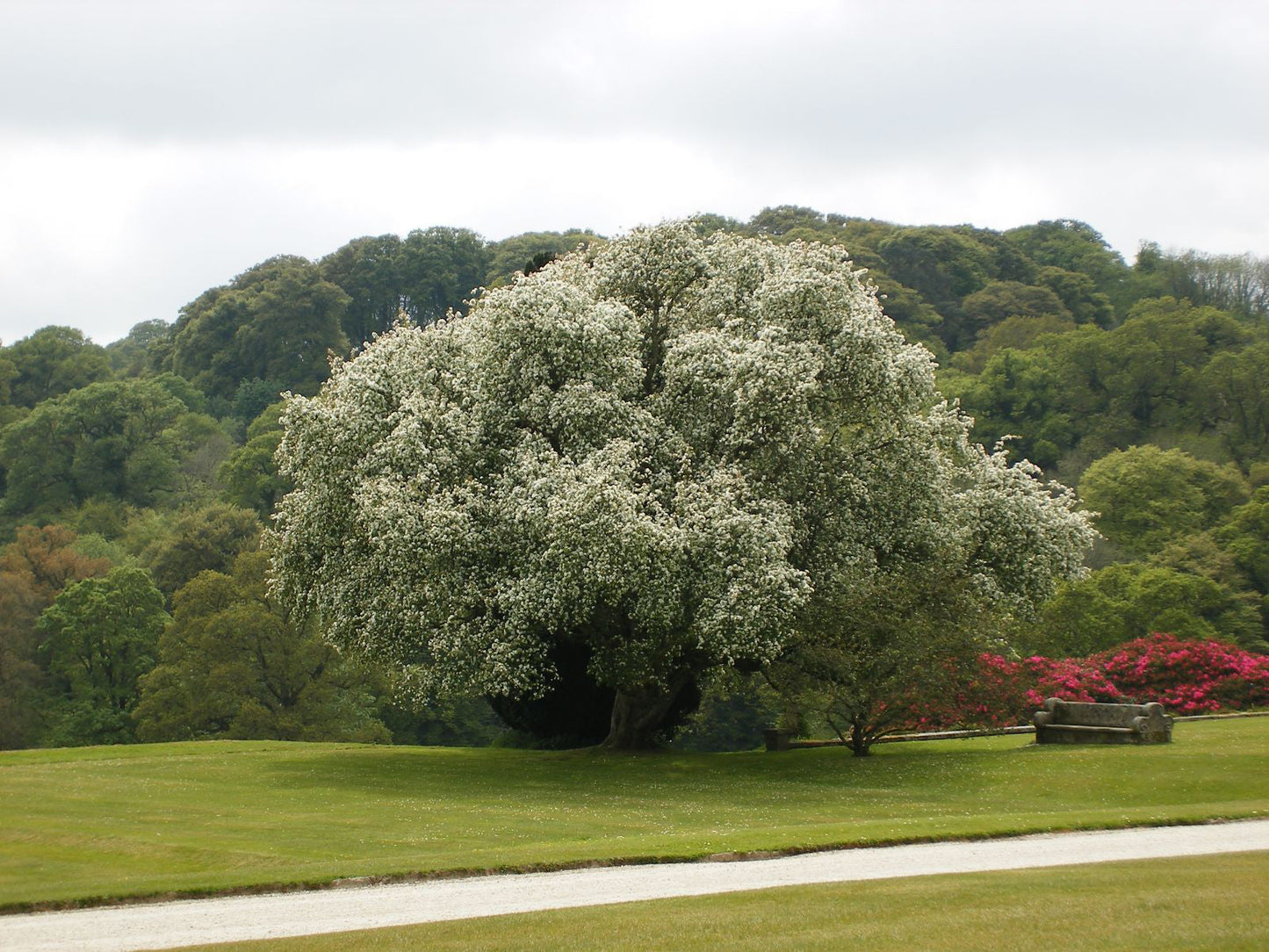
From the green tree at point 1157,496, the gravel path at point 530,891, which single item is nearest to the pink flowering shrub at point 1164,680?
the gravel path at point 530,891

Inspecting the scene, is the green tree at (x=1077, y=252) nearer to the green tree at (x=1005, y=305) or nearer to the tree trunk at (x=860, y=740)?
the green tree at (x=1005, y=305)

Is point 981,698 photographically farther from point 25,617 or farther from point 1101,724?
point 25,617

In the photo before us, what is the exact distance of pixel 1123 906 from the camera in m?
13.6

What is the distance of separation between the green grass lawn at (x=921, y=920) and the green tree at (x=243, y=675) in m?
47.8

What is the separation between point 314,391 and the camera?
11550 centimetres

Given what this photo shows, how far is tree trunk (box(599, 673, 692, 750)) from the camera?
35.2 m

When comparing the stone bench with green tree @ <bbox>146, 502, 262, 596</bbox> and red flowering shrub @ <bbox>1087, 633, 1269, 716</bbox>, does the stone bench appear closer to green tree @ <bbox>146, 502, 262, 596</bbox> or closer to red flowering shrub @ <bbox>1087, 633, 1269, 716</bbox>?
red flowering shrub @ <bbox>1087, 633, 1269, 716</bbox>

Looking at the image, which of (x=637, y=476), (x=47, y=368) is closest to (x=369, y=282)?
(x=47, y=368)

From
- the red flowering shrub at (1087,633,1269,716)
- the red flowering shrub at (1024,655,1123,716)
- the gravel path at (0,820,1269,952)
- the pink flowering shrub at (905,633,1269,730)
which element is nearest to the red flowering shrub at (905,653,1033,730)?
the pink flowering shrub at (905,633,1269,730)

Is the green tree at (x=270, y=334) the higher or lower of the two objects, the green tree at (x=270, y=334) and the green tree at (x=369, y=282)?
the lower

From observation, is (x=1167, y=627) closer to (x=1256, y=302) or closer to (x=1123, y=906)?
(x=1123, y=906)

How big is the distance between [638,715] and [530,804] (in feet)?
31.4

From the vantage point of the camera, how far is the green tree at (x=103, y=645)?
6556 centimetres

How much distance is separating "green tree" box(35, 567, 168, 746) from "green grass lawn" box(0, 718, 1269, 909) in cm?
3142
